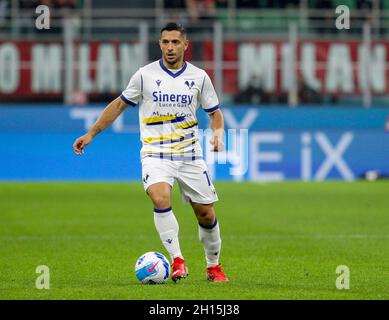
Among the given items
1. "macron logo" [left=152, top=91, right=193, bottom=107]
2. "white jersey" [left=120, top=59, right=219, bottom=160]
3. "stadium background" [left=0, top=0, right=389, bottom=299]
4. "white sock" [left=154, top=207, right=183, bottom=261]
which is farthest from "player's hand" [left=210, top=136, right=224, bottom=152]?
"stadium background" [left=0, top=0, right=389, bottom=299]

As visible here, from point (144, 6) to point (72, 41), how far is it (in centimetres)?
292

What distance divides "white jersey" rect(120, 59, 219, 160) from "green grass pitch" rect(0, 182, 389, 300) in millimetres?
1206

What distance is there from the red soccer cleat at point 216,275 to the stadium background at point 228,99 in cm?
814

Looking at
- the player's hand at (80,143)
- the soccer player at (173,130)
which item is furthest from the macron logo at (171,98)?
the player's hand at (80,143)

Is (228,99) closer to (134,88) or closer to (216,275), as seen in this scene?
(134,88)

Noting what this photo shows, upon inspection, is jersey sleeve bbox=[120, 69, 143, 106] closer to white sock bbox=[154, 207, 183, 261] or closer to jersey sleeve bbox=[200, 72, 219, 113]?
jersey sleeve bbox=[200, 72, 219, 113]

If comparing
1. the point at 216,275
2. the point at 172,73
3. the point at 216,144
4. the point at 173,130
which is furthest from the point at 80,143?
the point at 216,275

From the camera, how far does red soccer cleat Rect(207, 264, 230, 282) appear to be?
10337 millimetres

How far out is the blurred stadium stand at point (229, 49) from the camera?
2781 cm

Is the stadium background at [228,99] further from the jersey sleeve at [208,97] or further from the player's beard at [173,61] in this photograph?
the player's beard at [173,61]

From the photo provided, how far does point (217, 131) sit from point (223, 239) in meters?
4.52

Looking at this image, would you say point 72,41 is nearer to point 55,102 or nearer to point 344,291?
point 55,102

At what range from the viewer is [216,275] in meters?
10.4

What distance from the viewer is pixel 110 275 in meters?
10.9
